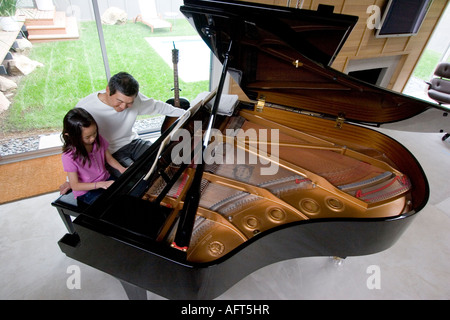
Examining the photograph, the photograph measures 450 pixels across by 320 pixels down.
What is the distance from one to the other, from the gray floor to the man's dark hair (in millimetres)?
1367

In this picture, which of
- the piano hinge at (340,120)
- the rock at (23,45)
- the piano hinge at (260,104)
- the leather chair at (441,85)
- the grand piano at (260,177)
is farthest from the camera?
the leather chair at (441,85)

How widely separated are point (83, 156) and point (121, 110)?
55 centimetres

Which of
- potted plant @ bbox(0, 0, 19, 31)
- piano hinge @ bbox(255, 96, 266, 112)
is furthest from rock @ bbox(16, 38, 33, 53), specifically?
piano hinge @ bbox(255, 96, 266, 112)

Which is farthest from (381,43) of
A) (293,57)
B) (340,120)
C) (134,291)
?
(134,291)

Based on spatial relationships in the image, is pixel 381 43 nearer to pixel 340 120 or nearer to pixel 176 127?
pixel 340 120

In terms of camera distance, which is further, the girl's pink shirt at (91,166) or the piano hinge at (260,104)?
the piano hinge at (260,104)

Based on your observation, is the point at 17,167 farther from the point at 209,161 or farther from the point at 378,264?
the point at 378,264

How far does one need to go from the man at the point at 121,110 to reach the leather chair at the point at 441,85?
4.86 m

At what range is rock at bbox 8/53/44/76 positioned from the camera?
3.00m

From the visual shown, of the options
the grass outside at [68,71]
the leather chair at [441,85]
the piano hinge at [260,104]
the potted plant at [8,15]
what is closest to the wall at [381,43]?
the leather chair at [441,85]

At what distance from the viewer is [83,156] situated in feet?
5.77

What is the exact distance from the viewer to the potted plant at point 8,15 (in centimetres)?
244

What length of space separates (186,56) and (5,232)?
323 centimetres

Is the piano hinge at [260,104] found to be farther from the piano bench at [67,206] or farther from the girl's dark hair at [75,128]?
the piano bench at [67,206]
